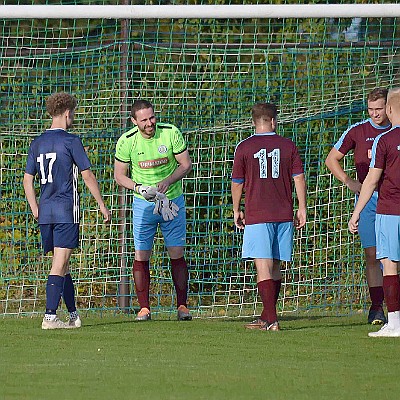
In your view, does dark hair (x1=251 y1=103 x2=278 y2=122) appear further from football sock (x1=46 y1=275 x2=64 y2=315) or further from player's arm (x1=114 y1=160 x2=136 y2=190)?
football sock (x1=46 y1=275 x2=64 y2=315)

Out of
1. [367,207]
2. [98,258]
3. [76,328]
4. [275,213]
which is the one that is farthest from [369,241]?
[98,258]

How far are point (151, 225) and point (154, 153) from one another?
64cm

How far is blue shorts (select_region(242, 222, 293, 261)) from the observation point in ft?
27.7

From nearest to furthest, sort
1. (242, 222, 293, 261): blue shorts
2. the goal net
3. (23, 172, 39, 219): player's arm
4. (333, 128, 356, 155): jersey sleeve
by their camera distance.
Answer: (242, 222, 293, 261): blue shorts
(23, 172, 39, 219): player's arm
(333, 128, 356, 155): jersey sleeve
the goal net

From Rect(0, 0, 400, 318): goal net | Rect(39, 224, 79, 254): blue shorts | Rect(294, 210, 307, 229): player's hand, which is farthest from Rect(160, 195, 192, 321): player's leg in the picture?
Rect(294, 210, 307, 229): player's hand

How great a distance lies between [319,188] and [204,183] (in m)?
1.17

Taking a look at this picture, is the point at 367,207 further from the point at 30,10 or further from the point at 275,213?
the point at 30,10

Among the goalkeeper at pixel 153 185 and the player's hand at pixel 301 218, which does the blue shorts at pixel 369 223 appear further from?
the goalkeeper at pixel 153 185

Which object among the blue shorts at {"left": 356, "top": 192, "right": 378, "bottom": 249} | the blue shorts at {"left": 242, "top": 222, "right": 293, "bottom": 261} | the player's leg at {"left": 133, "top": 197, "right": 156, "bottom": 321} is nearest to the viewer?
the blue shorts at {"left": 242, "top": 222, "right": 293, "bottom": 261}

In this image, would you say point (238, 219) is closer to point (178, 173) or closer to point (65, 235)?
point (178, 173)

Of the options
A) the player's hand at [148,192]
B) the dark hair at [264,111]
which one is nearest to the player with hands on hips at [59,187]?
the player's hand at [148,192]

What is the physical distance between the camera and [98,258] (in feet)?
35.8

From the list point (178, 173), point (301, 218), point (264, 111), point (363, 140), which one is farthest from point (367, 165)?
point (178, 173)

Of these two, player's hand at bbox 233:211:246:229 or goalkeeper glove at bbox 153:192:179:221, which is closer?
player's hand at bbox 233:211:246:229
